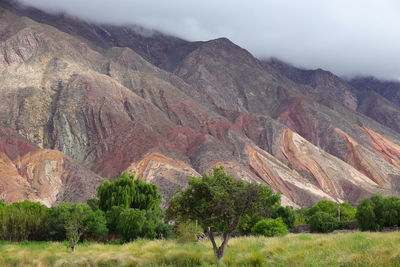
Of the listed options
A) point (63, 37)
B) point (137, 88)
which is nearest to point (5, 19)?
point (63, 37)

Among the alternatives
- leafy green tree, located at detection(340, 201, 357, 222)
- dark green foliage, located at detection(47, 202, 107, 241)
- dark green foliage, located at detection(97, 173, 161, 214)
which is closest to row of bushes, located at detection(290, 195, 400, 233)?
leafy green tree, located at detection(340, 201, 357, 222)

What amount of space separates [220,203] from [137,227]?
20127 mm

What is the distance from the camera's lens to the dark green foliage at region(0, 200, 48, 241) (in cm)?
3262

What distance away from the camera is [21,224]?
33.2 m

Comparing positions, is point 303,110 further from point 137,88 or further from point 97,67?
point 97,67

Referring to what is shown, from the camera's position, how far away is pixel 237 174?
81500mm

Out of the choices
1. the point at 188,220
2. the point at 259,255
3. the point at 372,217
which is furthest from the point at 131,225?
the point at 372,217

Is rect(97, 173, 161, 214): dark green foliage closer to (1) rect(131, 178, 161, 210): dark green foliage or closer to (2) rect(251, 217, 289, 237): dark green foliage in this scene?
(1) rect(131, 178, 161, 210): dark green foliage

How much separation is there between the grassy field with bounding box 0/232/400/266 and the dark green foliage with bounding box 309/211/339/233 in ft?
90.8

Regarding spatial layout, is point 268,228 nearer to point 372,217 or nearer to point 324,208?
point 372,217

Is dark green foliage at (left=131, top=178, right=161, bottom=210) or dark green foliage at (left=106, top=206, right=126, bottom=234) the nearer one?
dark green foliage at (left=106, top=206, right=126, bottom=234)

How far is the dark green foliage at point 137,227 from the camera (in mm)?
33719

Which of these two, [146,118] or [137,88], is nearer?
[146,118]

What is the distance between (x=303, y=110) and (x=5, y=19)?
111 metres
